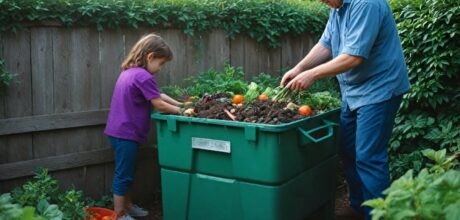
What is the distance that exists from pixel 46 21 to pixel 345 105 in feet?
7.86

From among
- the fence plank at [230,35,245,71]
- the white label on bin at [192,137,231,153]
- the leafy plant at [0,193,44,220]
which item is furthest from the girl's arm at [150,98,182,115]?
the leafy plant at [0,193,44,220]

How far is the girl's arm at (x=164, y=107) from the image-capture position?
148 inches

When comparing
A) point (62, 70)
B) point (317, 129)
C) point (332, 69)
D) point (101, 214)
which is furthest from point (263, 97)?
point (62, 70)

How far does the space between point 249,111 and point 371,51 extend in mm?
955

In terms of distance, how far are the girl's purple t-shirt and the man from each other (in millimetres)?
1161

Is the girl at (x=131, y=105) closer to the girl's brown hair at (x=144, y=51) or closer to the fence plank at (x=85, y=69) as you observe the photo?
the girl's brown hair at (x=144, y=51)

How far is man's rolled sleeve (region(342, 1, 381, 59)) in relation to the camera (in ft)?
11.3

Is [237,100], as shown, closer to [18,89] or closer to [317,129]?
[317,129]

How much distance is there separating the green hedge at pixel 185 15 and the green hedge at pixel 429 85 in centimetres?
128

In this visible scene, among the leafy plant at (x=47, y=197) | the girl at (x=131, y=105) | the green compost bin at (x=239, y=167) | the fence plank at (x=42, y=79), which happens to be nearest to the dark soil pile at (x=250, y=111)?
the green compost bin at (x=239, y=167)

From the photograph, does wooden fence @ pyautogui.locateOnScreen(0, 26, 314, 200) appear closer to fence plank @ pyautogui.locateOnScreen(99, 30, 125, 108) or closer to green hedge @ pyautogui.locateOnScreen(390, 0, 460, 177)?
fence plank @ pyautogui.locateOnScreen(99, 30, 125, 108)

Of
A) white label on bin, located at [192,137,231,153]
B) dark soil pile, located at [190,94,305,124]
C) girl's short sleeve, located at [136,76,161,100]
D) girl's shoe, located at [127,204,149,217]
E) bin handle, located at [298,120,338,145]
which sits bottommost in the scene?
girl's shoe, located at [127,204,149,217]

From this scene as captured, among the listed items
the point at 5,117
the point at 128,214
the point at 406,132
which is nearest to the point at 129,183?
the point at 128,214

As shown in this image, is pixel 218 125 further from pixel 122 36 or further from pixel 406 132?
pixel 406 132
